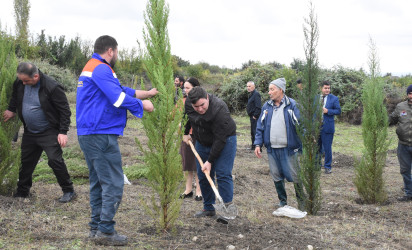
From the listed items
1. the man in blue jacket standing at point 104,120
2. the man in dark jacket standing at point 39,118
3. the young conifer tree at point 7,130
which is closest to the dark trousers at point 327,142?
the man in dark jacket standing at point 39,118

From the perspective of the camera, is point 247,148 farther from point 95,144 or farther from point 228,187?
point 95,144

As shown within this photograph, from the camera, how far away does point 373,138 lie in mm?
6566

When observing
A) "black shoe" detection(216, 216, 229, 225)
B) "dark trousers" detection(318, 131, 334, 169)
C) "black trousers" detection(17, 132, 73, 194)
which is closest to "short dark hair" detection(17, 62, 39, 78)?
"black trousers" detection(17, 132, 73, 194)

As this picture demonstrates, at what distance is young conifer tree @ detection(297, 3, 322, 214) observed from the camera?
5.52 meters

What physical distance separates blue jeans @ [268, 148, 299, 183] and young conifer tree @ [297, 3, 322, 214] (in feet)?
0.61

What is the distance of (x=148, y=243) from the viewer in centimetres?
435

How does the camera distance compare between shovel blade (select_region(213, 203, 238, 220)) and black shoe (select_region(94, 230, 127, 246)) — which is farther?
shovel blade (select_region(213, 203, 238, 220))

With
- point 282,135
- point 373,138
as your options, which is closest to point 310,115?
point 282,135

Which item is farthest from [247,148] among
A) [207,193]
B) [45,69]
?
[45,69]

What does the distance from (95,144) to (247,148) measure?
29.7 ft

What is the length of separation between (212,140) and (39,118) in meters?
2.60

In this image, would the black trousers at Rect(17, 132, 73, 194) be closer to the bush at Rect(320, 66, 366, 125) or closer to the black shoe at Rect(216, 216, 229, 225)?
the black shoe at Rect(216, 216, 229, 225)

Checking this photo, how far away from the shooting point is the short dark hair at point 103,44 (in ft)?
13.8

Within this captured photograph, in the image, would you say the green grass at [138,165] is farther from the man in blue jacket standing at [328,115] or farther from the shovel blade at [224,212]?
the shovel blade at [224,212]
